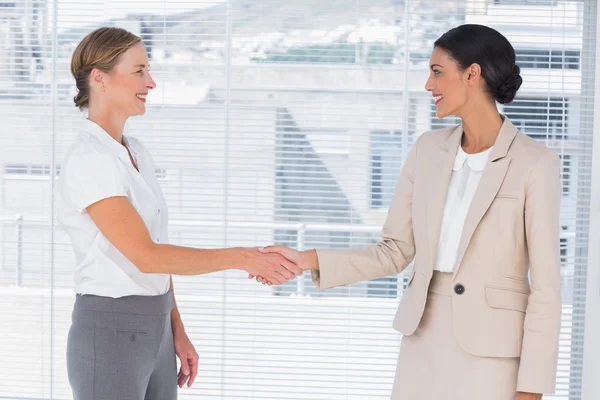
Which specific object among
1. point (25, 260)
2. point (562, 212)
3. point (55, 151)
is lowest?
point (25, 260)

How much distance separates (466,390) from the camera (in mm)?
2037

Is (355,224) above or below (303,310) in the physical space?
above

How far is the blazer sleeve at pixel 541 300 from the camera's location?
1940 millimetres

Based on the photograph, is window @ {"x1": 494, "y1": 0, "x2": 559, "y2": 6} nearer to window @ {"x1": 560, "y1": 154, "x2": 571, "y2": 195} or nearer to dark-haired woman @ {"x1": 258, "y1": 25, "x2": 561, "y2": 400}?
window @ {"x1": 560, "y1": 154, "x2": 571, "y2": 195}

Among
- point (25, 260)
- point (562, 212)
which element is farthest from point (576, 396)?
point (25, 260)

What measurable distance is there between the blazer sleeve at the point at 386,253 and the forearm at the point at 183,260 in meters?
0.26

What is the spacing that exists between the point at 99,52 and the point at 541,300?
1.37 metres

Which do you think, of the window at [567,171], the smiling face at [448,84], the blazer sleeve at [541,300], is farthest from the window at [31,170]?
the blazer sleeve at [541,300]

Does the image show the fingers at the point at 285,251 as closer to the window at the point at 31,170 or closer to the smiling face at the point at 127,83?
the smiling face at the point at 127,83

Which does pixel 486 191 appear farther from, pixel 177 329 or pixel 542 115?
pixel 542 115

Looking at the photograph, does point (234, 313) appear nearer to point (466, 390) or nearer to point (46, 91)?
point (46, 91)

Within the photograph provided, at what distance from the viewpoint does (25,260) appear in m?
3.83

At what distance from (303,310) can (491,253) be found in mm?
1853

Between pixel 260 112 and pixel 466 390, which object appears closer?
pixel 466 390
